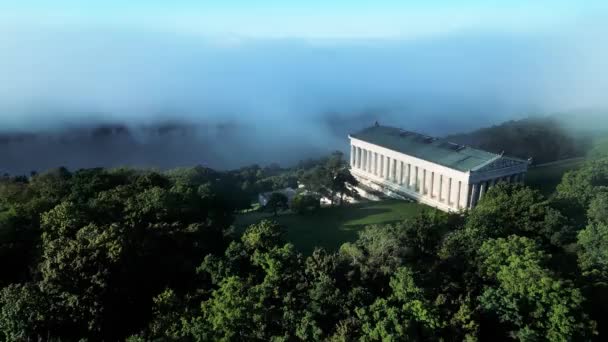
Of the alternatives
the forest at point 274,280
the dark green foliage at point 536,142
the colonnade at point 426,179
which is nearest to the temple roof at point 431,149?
the colonnade at point 426,179

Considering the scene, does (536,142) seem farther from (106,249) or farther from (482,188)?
(106,249)

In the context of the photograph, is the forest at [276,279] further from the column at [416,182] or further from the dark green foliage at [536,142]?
the dark green foliage at [536,142]

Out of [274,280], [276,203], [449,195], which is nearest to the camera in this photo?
[274,280]

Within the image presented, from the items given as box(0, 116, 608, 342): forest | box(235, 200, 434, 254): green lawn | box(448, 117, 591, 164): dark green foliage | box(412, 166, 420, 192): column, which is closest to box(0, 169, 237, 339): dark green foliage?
box(0, 116, 608, 342): forest

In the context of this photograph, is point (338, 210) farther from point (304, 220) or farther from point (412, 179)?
point (412, 179)

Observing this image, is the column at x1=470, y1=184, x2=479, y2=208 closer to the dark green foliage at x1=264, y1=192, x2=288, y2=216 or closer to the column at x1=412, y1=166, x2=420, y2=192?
the column at x1=412, y1=166, x2=420, y2=192

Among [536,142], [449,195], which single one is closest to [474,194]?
[449,195]
